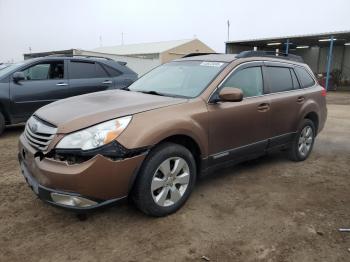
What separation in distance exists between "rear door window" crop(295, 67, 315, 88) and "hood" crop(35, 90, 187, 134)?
2615mm

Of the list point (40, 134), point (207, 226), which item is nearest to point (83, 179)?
point (40, 134)

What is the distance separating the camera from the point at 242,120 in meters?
4.18

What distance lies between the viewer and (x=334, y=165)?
5.43 meters

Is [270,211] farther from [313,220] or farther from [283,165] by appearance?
[283,165]

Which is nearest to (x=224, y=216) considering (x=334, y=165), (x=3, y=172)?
(x=334, y=165)

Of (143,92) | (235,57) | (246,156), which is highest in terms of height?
(235,57)

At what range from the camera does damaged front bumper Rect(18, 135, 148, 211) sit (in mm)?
2873

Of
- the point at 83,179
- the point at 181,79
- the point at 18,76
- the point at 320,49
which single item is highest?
the point at 320,49

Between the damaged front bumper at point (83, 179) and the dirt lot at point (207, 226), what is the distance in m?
0.38

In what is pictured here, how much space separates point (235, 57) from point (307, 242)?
92.8 inches

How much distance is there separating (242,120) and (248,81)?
0.58 metres

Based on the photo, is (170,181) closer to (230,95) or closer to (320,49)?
(230,95)

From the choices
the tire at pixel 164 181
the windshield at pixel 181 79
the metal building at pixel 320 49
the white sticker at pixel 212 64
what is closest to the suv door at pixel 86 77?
the windshield at pixel 181 79

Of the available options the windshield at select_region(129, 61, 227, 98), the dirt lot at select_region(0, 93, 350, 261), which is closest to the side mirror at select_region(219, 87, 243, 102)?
the windshield at select_region(129, 61, 227, 98)
